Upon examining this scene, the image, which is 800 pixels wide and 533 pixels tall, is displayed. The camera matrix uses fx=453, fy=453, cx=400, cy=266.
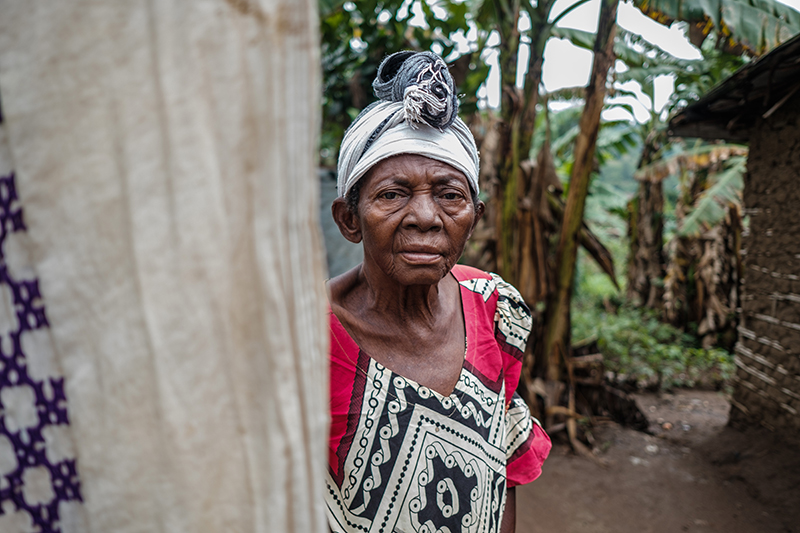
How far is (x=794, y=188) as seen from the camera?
363cm

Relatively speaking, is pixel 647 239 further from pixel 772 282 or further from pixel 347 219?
pixel 347 219

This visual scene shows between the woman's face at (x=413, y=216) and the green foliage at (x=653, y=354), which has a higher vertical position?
→ the woman's face at (x=413, y=216)

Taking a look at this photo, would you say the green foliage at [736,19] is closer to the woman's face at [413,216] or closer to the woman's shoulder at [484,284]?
the woman's shoulder at [484,284]

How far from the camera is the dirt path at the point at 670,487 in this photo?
3371mm

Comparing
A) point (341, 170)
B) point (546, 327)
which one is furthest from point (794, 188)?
point (341, 170)

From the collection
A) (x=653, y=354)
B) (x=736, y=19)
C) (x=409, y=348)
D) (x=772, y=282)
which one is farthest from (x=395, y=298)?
(x=653, y=354)

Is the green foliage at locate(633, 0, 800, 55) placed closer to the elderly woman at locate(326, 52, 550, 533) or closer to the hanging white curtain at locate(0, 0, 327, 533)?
the elderly woman at locate(326, 52, 550, 533)

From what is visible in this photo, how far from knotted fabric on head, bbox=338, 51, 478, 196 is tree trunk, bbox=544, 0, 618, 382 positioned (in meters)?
2.56

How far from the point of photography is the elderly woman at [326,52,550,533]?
102cm

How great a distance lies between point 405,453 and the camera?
1.03 meters

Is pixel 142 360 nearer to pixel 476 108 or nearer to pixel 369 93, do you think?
pixel 476 108

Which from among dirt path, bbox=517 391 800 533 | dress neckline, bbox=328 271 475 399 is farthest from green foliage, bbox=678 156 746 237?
Answer: dress neckline, bbox=328 271 475 399

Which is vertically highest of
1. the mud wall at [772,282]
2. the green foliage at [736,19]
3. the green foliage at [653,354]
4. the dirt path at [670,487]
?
the green foliage at [736,19]

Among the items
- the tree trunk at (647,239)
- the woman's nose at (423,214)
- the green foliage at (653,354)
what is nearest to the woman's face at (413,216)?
the woman's nose at (423,214)
